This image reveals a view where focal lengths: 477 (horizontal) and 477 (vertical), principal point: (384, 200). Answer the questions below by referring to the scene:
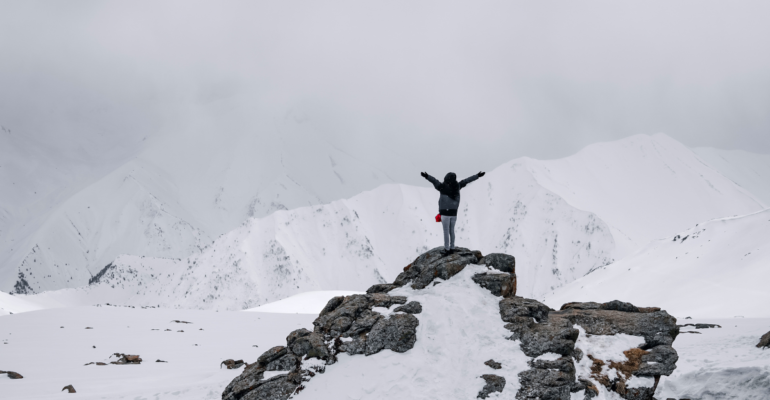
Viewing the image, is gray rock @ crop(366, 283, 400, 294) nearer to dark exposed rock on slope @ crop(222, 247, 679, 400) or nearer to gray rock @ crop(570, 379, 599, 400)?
dark exposed rock on slope @ crop(222, 247, 679, 400)

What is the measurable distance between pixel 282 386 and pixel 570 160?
410 ft

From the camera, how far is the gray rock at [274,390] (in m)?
10.8

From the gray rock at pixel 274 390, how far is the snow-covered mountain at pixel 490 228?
84222 millimetres

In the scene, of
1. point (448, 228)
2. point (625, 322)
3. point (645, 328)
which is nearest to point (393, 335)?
point (448, 228)

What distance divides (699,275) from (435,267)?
4009cm

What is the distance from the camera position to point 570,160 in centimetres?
12425

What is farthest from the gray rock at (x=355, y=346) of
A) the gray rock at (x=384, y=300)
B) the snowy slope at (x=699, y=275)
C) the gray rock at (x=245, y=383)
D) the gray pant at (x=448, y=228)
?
the snowy slope at (x=699, y=275)

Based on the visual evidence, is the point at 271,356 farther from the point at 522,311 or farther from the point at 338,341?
the point at 522,311

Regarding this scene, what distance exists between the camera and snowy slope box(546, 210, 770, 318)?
3656cm

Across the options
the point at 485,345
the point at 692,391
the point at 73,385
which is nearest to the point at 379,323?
the point at 485,345

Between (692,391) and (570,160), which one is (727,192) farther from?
(692,391)

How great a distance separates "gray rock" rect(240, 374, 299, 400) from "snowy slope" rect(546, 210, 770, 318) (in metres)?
34.1

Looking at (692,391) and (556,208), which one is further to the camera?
(556,208)

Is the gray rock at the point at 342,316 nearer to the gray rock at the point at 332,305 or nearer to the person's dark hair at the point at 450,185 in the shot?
the gray rock at the point at 332,305
